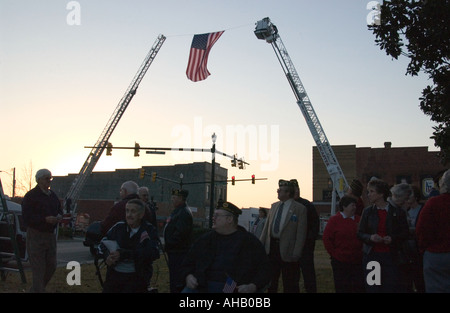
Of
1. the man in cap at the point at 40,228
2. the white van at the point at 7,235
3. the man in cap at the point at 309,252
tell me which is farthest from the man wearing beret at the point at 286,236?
the white van at the point at 7,235

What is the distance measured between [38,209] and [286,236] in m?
3.95

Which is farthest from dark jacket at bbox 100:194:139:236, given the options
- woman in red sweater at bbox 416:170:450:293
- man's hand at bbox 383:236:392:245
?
woman in red sweater at bbox 416:170:450:293

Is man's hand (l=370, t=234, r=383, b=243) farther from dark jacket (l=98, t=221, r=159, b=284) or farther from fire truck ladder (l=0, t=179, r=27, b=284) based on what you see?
fire truck ladder (l=0, t=179, r=27, b=284)

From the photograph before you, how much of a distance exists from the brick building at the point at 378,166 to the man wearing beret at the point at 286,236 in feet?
167

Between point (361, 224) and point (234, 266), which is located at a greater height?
point (361, 224)

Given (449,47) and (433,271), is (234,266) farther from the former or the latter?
(449,47)

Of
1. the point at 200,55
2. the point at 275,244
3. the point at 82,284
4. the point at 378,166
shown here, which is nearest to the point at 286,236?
the point at 275,244

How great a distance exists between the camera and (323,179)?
205 feet

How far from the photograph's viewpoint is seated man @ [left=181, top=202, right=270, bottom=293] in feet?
16.2

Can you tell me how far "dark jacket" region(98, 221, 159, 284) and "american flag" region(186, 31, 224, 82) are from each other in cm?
1782

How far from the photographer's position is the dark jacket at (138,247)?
529 cm
